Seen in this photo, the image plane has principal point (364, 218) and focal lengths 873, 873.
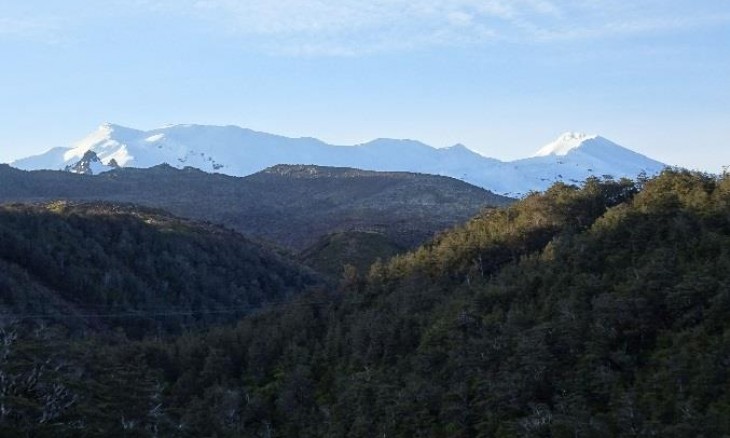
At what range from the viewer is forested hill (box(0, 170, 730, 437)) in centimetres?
1691

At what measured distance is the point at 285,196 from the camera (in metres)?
152

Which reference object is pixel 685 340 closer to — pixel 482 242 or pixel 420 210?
pixel 482 242

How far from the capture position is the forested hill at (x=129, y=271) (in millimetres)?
47688

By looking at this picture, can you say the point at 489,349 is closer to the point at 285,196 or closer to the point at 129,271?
the point at 129,271

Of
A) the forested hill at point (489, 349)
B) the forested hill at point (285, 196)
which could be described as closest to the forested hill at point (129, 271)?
the forested hill at point (489, 349)

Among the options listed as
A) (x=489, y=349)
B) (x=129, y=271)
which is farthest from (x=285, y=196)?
(x=489, y=349)

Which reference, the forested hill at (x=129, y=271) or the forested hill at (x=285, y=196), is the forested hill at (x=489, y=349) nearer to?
the forested hill at (x=129, y=271)

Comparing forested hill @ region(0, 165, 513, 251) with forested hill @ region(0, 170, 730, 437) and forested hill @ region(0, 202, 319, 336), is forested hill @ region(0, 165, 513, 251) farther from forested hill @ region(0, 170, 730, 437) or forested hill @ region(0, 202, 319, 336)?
forested hill @ region(0, 170, 730, 437)

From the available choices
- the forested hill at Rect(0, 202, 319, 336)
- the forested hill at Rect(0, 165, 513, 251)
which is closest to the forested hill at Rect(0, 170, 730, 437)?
the forested hill at Rect(0, 202, 319, 336)

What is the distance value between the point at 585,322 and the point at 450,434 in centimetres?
392

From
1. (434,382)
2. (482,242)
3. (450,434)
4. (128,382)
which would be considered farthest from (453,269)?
(128,382)

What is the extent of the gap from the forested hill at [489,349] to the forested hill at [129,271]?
60.2 ft

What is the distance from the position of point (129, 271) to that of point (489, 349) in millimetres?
39649

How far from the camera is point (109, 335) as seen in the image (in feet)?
134
